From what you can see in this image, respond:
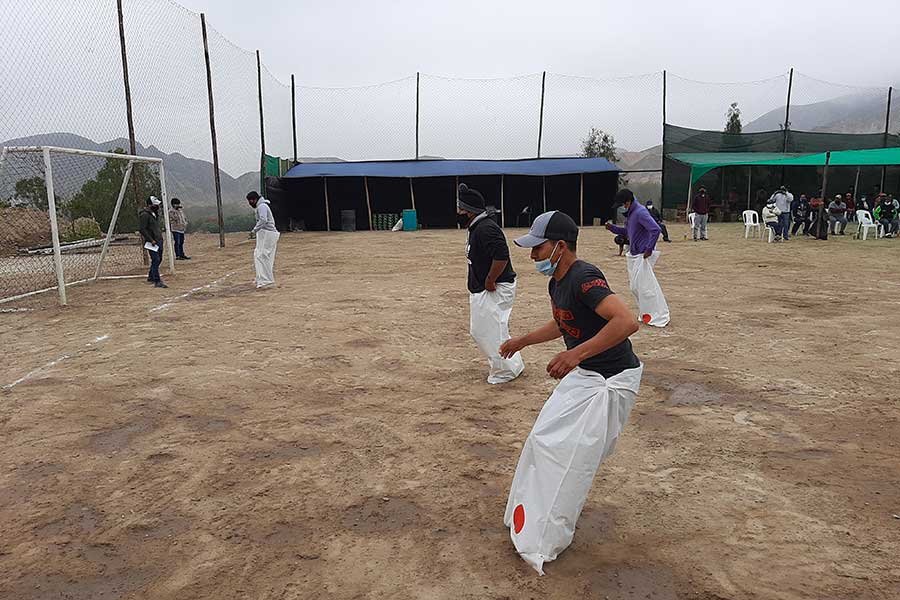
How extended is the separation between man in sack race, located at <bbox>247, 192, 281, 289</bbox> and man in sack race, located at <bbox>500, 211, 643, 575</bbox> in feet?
27.3

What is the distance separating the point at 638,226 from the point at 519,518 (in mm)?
5225

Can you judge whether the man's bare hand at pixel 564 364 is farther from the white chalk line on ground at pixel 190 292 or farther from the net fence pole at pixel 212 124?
the net fence pole at pixel 212 124

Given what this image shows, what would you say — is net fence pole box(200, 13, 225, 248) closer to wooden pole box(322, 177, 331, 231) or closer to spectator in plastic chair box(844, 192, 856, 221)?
wooden pole box(322, 177, 331, 231)

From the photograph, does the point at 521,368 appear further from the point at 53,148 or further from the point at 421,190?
the point at 421,190

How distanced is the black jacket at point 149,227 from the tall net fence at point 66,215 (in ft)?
4.29

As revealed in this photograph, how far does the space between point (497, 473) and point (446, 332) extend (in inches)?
152

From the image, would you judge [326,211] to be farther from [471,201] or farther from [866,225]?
[471,201]

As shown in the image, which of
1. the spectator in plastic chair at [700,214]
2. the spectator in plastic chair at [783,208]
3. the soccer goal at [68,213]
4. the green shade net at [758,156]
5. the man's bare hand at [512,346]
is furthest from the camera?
the green shade net at [758,156]

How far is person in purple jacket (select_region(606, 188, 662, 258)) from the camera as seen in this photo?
7.46 meters

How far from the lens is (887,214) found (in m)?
20.5

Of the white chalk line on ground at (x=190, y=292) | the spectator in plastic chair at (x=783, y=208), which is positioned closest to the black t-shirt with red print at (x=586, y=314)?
the white chalk line on ground at (x=190, y=292)

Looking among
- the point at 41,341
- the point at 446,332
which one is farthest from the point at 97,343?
the point at 446,332

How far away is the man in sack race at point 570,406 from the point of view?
290cm

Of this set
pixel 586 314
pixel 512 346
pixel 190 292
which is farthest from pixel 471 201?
pixel 190 292
